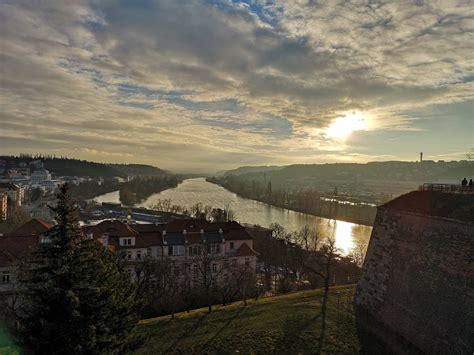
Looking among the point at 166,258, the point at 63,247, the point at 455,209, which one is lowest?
the point at 166,258

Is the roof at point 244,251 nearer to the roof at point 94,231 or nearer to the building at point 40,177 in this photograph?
the roof at point 94,231

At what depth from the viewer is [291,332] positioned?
11625 millimetres

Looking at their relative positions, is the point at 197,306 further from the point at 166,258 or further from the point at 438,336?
the point at 438,336

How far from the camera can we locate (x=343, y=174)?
149m

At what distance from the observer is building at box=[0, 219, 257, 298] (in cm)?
2119

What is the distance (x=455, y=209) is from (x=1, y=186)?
232ft

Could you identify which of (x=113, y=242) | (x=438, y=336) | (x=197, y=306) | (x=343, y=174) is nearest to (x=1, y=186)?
(x=113, y=242)

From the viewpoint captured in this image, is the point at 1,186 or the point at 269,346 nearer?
the point at 269,346

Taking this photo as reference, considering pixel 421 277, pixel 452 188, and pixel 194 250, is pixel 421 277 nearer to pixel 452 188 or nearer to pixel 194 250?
pixel 452 188

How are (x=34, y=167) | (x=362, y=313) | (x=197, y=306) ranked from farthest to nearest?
(x=34, y=167) < (x=197, y=306) < (x=362, y=313)

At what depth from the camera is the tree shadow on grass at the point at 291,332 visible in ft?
35.1

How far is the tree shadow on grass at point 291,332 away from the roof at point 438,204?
5.25m

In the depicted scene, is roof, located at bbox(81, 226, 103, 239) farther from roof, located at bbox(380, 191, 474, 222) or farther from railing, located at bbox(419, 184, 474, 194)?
railing, located at bbox(419, 184, 474, 194)

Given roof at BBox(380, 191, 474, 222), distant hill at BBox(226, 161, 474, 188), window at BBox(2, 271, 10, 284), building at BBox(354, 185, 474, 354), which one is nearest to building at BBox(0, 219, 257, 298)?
window at BBox(2, 271, 10, 284)
